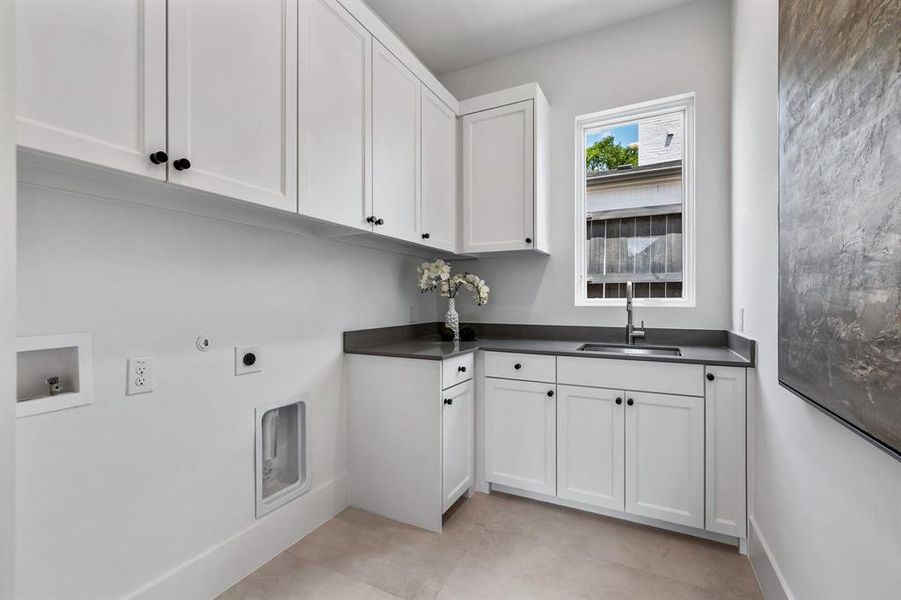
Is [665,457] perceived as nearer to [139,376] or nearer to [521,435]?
[521,435]

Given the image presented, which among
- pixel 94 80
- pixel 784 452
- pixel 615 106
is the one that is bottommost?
pixel 784 452

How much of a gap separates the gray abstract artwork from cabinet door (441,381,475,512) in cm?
141

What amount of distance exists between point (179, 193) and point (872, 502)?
6.64 feet

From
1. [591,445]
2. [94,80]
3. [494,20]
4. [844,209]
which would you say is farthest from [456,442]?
[494,20]

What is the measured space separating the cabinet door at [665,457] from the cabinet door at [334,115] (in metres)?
1.64

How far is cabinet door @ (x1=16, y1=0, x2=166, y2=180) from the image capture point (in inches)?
34.8

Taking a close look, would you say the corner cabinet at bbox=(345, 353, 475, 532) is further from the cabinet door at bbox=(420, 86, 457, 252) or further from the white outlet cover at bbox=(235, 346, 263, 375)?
the cabinet door at bbox=(420, 86, 457, 252)

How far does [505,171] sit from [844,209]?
1.90 metres

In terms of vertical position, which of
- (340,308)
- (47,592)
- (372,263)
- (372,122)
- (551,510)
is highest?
(372,122)

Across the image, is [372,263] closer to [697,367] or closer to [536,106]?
[536,106]

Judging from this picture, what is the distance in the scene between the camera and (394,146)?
210 cm

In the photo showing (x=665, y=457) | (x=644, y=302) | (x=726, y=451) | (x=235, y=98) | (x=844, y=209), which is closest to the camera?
(x=844, y=209)

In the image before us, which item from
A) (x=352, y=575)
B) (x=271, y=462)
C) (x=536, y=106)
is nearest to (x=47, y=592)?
(x=271, y=462)

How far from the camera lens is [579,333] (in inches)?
104
